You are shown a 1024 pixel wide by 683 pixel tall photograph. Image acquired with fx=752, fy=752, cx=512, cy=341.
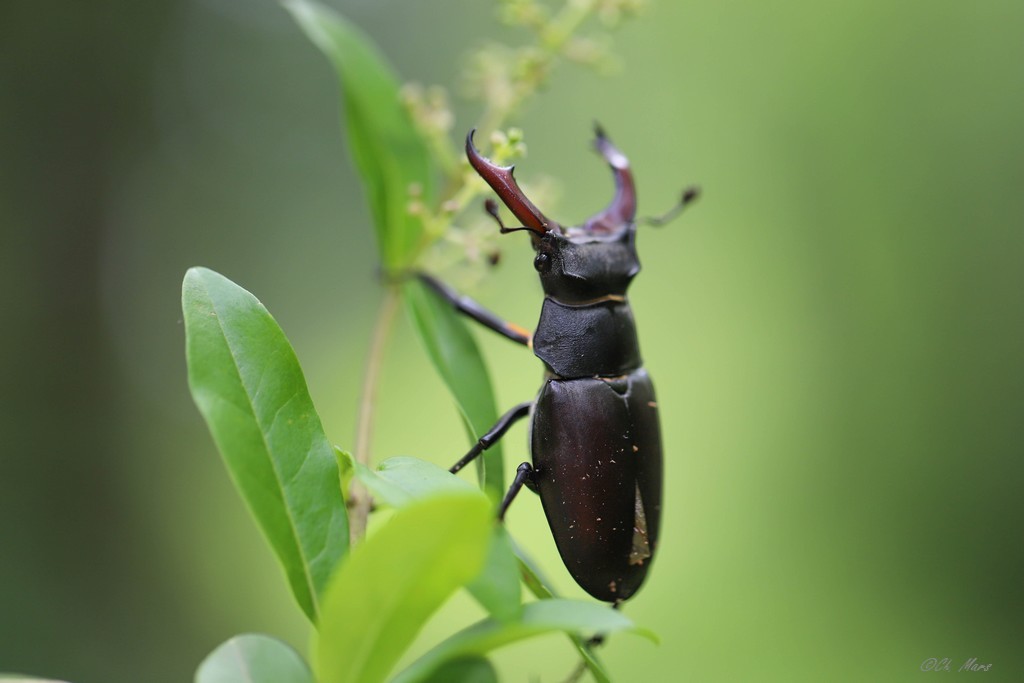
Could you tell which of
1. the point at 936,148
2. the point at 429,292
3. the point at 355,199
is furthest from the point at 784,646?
the point at 355,199

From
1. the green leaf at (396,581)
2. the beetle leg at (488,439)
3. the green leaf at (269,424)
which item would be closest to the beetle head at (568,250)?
the beetle leg at (488,439)

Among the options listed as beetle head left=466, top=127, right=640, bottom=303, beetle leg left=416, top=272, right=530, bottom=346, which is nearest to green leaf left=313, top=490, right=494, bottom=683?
beetle head left=466, top=127, right=640, bottom=303

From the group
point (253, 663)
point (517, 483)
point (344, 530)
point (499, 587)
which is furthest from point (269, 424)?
point (517, 483)

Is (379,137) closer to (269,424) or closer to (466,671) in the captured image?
(269,424)

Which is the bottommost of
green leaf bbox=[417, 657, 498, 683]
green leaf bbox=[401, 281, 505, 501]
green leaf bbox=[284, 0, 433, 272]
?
green leaf bbox=[417, 657, 498, 683]

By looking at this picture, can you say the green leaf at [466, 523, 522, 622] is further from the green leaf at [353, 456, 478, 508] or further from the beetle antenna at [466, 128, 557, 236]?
the beetle antenna at [466, 128, 557, 236]

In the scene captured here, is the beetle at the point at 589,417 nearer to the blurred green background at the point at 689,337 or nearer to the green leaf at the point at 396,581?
the green leaf at the point at 396,581
